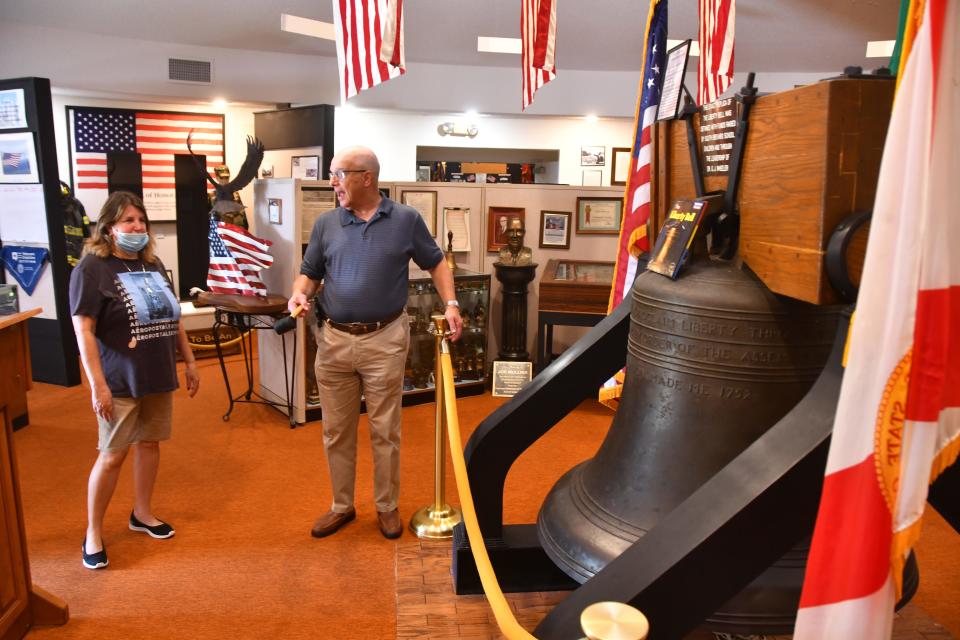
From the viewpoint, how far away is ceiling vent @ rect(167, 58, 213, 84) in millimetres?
8578

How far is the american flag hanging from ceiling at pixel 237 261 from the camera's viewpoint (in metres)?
5.09

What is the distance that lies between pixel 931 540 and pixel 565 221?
12.3 feet

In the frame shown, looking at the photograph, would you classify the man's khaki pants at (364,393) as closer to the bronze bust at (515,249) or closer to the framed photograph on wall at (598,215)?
the bronze bust at (515,249)

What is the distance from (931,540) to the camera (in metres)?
3.81

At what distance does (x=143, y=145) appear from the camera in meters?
8.63

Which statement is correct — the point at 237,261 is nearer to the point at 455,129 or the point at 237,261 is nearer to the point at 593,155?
the point at 455,129

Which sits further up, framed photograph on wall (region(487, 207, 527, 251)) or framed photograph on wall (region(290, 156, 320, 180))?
framed photograph on wall (region(290, 156, 320, 180))

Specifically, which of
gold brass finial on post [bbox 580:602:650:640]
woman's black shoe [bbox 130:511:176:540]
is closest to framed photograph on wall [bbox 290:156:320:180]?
woman's black shoe [bbox 130:511:176:540]

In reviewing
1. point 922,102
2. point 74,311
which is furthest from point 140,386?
point 922,102

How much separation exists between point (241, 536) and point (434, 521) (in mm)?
969

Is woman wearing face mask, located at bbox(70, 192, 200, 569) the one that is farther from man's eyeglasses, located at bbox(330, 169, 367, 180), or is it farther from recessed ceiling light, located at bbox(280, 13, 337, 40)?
recessed ceiling light, located at bbox(280, 13, 337, 40)

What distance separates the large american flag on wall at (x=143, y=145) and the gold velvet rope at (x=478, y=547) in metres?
7.00

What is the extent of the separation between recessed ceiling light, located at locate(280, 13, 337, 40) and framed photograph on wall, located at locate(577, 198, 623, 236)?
107 inches

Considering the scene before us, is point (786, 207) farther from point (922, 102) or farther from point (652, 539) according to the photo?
point (652, 539)
